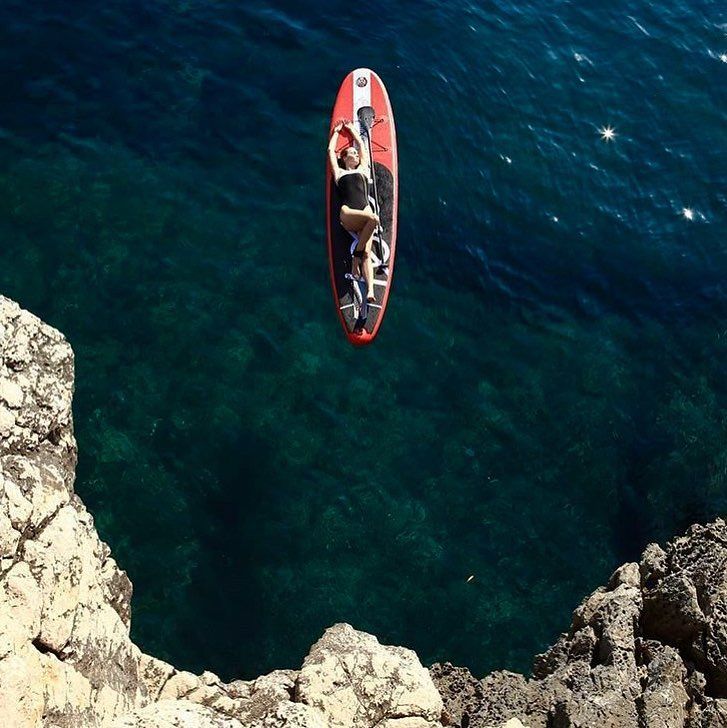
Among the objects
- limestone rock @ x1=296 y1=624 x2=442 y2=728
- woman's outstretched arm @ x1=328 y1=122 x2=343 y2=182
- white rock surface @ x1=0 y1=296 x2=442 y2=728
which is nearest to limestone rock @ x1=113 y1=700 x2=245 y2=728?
white rock surface @ x1=0 y1=296 x2=442 y2=728

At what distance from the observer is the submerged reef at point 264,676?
8750mm

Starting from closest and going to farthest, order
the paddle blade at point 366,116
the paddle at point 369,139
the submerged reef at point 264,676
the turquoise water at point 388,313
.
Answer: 1. the submerged reef at point 264,676
2. the turquoise water at point 388,313
3. the paddle at point 369,139
4. the paddle blade at point 366,116

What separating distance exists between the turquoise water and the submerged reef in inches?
122

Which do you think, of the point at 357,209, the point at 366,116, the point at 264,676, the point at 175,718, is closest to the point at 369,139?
the point at 366,116

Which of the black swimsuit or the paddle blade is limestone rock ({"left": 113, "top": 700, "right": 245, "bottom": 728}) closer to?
the black swimsuit

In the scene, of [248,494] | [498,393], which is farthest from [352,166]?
[248,494]

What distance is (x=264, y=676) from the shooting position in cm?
1128

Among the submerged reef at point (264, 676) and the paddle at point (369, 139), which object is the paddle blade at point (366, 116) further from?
the submerged reef at point (264, 676)

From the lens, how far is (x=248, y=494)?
1608 centimetres

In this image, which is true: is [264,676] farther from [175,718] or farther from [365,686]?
[175,718]

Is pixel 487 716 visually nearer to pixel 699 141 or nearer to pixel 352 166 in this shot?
pixel 352 166

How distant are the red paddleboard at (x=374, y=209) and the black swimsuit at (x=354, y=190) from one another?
77 cm

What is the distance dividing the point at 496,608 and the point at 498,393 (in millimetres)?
4088

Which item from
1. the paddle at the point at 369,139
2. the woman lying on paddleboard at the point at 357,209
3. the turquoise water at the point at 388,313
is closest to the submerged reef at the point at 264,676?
the turquoise water at the point at 388,313
